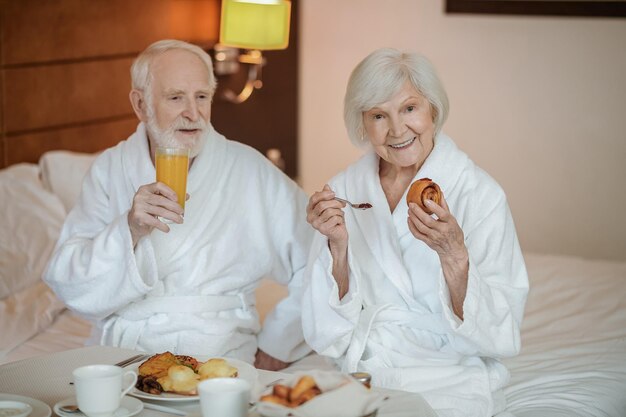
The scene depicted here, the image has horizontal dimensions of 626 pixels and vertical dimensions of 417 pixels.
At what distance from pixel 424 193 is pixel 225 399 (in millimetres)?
744

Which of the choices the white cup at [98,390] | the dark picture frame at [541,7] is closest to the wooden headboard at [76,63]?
the dark picture frame at [541,7]

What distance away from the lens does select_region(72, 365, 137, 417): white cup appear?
1399 mm

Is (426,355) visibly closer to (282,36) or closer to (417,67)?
(417,67)

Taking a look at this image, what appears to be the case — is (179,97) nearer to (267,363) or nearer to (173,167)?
(173,167)

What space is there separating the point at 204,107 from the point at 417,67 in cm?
59

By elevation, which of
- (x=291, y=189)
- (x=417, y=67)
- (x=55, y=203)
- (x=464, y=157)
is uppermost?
(x=417, y=67)

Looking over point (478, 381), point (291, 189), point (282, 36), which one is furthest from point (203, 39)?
point (478, 381)

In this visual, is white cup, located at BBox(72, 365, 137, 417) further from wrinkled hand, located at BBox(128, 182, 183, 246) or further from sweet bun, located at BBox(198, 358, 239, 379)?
wrinkled hand, located at BBox(128, 182, 183, 246)

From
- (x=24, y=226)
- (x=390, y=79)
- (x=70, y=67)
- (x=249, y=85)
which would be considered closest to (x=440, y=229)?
(x=390, y=79)

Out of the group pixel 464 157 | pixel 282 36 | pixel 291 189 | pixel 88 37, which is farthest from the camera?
pixel 282 36

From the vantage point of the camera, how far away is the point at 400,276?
221 cm

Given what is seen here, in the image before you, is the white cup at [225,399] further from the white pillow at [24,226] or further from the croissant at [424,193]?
the white pillow at [24,226]

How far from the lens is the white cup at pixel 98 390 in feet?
4.59

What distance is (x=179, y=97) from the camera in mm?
2408
